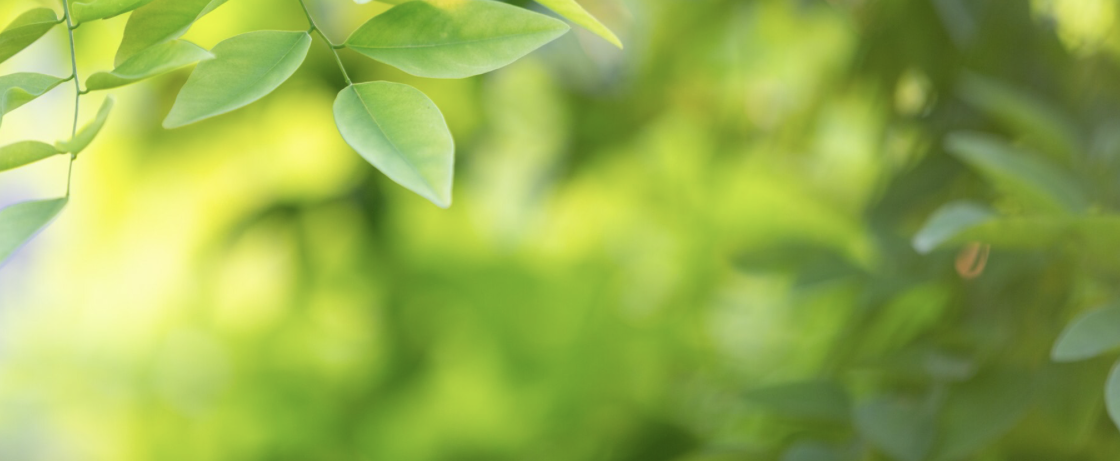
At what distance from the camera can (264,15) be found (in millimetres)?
654

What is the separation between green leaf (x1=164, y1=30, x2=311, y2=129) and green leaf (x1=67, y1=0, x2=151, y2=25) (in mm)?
20

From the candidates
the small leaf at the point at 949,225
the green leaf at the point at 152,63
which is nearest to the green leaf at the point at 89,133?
the green leaf at the point at 152,63

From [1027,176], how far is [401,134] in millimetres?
249

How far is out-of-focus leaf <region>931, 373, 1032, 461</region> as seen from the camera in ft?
1.07

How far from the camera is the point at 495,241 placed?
812mm

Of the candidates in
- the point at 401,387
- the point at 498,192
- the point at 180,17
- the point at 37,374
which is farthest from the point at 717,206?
the point at 37,374

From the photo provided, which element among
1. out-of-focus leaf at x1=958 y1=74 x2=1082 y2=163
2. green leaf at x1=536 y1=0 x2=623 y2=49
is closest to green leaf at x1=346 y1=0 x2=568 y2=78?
green leaf at x1=536 y1=0 x2=623 y2=49

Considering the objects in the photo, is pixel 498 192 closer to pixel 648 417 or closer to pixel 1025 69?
pixel 648 417

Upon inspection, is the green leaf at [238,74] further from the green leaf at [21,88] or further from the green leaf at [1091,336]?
the green leaf at [1091,336]

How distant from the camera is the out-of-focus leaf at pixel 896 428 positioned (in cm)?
33

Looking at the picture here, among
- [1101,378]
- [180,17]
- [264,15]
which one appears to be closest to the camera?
[180,17]

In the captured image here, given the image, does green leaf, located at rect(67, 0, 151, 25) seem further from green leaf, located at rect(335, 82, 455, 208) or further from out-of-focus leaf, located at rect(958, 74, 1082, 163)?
out-of-focus leaf, located at rect(958, 74, 1082, 163)

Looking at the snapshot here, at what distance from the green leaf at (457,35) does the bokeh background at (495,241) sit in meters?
0.31

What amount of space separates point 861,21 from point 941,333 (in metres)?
0.23
